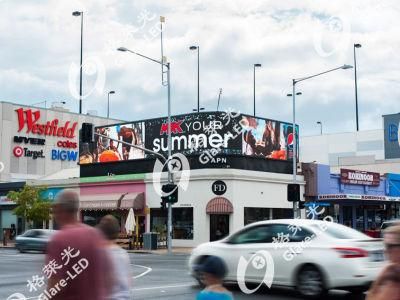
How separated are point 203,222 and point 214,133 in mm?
5553

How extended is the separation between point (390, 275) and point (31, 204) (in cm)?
4287

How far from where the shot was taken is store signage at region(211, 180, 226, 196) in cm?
3841

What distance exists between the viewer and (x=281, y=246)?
13344 millimetres

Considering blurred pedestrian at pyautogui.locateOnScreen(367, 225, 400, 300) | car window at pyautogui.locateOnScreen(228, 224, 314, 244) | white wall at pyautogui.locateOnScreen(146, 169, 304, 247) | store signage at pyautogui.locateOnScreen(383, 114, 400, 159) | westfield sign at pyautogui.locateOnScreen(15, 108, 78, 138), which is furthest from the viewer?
store signage at pyautogui.locateOnScreen(383, 114, 400, 159)

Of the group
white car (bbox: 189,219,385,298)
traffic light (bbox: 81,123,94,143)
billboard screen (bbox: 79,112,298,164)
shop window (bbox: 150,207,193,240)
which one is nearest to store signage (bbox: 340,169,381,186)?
billboard screen (bbox: 79,112,298,164)

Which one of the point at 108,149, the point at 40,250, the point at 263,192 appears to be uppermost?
the point at 108,149

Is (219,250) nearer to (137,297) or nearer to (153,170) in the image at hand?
(137,297)

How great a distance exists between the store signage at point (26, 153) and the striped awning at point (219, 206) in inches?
1106

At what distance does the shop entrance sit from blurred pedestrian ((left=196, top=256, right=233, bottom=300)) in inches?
1330

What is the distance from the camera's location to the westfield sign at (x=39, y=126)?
60.4 meters

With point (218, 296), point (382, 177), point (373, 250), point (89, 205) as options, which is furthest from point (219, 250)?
point (382, 177)

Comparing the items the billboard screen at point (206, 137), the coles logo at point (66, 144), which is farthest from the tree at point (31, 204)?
the coles logo at point (66, 144)

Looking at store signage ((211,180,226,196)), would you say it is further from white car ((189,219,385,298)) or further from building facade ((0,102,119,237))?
white car ((189,219,385,298))

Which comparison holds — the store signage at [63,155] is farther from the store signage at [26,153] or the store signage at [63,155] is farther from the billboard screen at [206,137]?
the billboard screen at [206,137]
